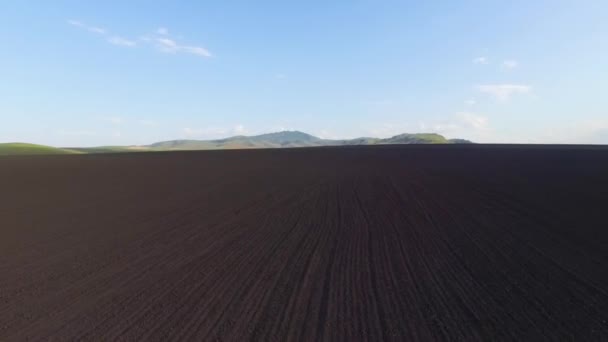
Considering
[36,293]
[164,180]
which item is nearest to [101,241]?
[36,293]

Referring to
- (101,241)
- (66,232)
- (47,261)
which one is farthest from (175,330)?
(66,232)

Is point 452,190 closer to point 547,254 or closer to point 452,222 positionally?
point 452,222

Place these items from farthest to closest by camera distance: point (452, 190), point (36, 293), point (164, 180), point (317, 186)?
point (164, 180) < point (317, 186) < point (452, 190) < point (36, 293)

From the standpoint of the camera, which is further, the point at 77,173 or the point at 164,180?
the point at 77,173

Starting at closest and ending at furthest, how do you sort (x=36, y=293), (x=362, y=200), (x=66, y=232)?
(x=36, y=293) → (x=66, y=232) → (x=362, y=200)

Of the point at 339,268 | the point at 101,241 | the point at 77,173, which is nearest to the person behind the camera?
the point at 339,268

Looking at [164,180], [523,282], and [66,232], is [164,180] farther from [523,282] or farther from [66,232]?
[523,282]
